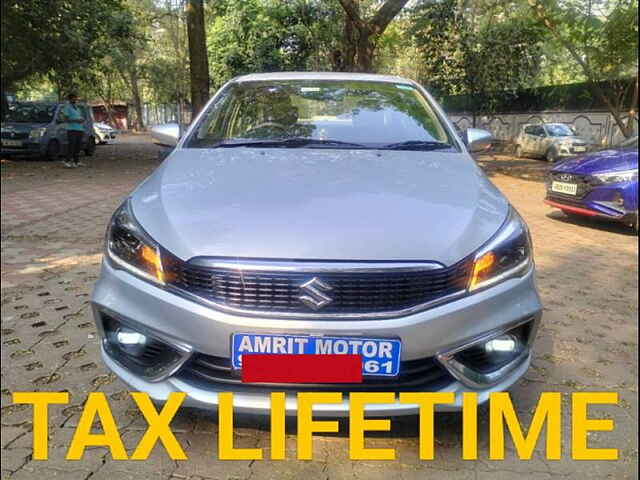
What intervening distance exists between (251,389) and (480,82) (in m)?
22.3

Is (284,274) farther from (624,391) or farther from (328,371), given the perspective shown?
(624,391)

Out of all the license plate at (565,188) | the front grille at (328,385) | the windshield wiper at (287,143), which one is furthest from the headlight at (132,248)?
the license plate at (565,188)

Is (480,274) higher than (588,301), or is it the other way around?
(480,274)

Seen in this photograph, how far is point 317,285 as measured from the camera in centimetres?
181

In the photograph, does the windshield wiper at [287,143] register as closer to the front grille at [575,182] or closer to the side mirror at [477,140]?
the side mirror at [477,140]

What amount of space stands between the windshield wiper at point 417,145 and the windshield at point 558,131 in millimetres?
15201

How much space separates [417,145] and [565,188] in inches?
181

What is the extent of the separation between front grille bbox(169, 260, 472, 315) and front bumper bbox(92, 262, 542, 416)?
46mm

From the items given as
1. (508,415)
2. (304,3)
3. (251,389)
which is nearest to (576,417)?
(508,415)

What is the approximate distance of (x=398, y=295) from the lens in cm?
185

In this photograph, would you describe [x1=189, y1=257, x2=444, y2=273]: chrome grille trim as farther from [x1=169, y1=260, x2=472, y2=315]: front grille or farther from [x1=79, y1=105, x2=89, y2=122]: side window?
[x1=79, y1=105, x2=89, y2=122]: side window

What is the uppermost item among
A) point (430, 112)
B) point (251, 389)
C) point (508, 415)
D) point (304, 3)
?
point (304, 3)

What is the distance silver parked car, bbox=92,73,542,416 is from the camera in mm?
1814

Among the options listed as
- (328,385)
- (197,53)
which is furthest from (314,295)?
(197,53)
